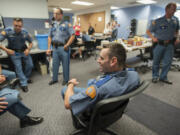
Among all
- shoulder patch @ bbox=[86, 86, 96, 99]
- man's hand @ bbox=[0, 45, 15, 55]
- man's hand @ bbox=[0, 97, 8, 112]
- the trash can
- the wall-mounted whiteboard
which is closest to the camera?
shoulder patch @ bbox=[86, 86, 96, 99]

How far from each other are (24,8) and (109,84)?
10.9 ft

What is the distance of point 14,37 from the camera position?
6.59 feet

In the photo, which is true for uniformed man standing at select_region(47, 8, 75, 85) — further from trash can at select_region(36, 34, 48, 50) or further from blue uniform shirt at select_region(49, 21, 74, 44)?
trash can at select_region(36, 34, 48, 50)

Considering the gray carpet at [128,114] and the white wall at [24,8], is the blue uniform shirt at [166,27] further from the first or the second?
the white wall at [24,8]

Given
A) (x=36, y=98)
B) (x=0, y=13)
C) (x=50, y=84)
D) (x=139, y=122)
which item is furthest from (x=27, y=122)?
(x=0, y=13)

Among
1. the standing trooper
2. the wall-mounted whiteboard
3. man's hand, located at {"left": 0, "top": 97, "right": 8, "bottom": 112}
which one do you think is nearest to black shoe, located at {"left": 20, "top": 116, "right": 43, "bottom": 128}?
man's hand, located at {"left": 0, "top": 97, "right": 8, "bottom": 112}

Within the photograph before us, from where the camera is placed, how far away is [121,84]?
74cm

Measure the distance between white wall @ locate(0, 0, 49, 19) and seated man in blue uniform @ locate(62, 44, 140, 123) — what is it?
123 inches

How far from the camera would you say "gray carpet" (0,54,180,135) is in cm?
131

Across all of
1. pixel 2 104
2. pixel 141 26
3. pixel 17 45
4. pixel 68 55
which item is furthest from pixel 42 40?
pixel 141 26

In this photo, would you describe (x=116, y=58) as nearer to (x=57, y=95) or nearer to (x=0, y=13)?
(x=57, y=95)

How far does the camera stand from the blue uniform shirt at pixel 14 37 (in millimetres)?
1949

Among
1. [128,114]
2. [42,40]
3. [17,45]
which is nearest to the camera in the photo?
[128,114]

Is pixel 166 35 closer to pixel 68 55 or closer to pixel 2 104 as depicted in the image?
pixel 68 55
